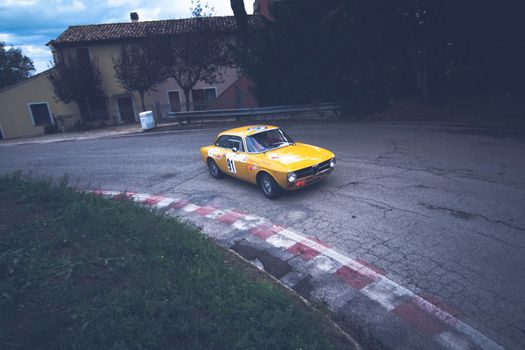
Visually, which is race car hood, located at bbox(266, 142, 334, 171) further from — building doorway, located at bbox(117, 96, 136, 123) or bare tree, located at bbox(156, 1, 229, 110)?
building doorway, located at bbox(117, 96, 136, 123)

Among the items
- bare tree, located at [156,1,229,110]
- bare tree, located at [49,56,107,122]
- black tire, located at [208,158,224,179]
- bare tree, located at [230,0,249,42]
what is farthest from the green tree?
black tire, located at [208,158,224,179]

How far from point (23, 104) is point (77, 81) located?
5350 millimetres

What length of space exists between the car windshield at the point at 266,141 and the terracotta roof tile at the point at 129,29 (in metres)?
19.2

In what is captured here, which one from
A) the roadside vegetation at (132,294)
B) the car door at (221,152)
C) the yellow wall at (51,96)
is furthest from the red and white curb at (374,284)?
the yellow wall at (51,96)

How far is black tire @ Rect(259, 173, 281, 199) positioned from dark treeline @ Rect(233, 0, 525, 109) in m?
10.1

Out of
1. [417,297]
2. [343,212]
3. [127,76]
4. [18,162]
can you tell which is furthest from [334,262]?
[127,76]

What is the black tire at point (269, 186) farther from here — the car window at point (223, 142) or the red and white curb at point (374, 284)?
the car window at point (223, 142)

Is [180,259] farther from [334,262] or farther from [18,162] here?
[18,162]

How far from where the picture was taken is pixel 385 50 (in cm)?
1595

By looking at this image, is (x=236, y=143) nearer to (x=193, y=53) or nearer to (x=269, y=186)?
(x=269, y=186)

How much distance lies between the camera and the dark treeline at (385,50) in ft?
44.7

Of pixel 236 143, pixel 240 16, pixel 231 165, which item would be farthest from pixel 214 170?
pixel 240 16

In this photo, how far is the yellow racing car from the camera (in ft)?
25.6

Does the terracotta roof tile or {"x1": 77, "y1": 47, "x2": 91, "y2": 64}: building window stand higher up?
the terracotta roof tile
